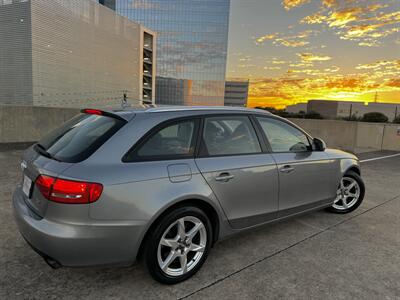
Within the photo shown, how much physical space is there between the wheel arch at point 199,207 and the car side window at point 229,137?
45 centimetres

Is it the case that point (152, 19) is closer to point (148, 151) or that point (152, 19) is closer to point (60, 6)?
point (60, 6)

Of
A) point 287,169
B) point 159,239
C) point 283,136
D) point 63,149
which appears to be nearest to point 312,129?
point 283,136

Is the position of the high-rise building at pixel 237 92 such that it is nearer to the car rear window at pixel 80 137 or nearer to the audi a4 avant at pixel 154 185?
the audi a4 avant at pixel 154 185

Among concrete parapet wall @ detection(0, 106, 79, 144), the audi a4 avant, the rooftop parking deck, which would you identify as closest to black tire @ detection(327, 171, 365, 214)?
the rooftop parking deck

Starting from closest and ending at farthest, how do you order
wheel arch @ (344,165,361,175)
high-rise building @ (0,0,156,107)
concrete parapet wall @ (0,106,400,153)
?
wheel arch @ (344,165,361,175), concrete parapet wall @ (0,106,400,153), high-rise building @ (0,0,156,107)

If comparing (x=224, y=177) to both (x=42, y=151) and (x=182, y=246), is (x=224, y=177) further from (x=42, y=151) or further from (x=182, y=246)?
(x=42, y=151)

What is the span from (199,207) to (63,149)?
1.28m

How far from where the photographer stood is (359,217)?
14.3 feet

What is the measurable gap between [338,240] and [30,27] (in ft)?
130

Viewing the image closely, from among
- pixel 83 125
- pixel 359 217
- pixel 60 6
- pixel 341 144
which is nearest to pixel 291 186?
pixel 359 217

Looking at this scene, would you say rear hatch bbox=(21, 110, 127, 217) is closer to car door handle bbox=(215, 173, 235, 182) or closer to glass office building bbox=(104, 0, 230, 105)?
car door handle bbox=(215, 173, 235, 182)

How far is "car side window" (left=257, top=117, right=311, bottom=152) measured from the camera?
3281mm

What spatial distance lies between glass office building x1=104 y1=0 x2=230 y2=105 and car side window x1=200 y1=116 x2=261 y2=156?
80.1 metres

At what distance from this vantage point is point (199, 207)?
2623 mm
